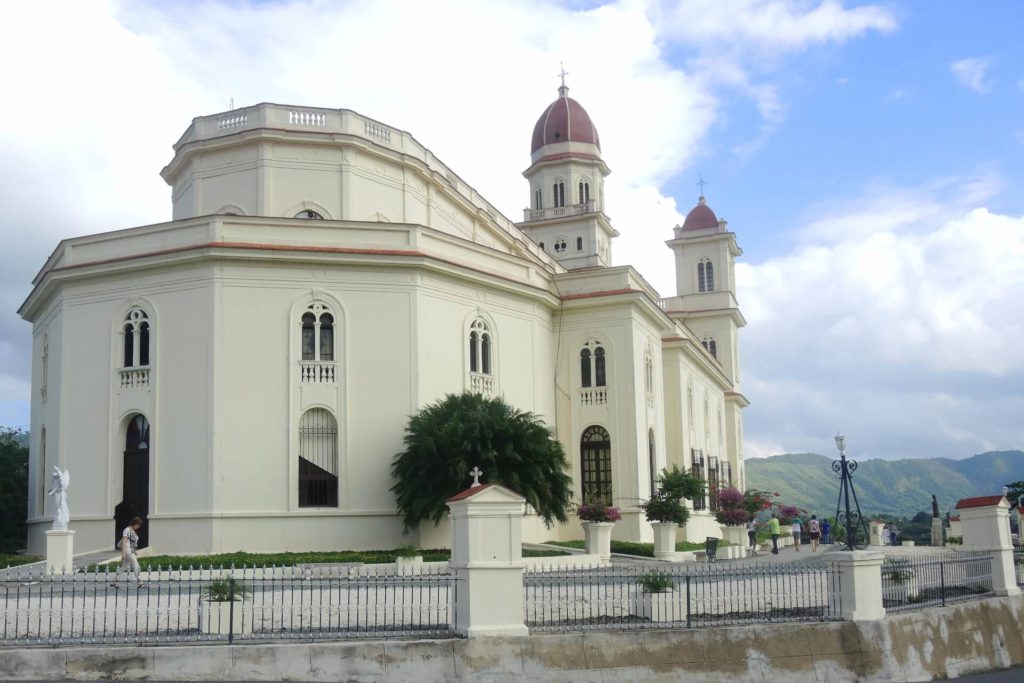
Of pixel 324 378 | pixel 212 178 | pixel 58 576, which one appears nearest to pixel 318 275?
pixel 324 378

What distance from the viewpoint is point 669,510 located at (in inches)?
1287

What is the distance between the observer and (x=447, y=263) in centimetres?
3117

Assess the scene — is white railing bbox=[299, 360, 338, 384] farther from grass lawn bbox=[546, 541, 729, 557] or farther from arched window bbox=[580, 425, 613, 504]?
arched window bbox=[580, 425, 613, 504]

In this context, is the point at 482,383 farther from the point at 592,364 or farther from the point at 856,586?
the point at 856,586

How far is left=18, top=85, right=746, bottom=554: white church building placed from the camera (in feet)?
94.5

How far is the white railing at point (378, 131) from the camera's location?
114 ft

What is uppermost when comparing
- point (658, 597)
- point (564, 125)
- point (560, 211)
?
point (564, 125)

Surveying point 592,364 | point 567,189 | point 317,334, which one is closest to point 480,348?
point 592,364

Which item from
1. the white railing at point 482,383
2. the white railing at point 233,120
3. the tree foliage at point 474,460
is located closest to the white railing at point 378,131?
the white railing at point 233,120

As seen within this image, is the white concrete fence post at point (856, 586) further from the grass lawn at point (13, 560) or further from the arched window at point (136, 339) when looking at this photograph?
the arched window at point (136, 339)

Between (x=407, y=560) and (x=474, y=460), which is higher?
(x=474, y=460)

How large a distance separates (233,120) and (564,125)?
27.5m

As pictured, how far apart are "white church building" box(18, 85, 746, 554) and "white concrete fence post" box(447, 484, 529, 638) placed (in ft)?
45.4

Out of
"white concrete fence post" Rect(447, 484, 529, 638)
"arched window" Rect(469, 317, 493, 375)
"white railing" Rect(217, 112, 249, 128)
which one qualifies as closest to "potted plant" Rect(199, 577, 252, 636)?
"white concrete fence post" Rect(447, 484, 529, 638)
